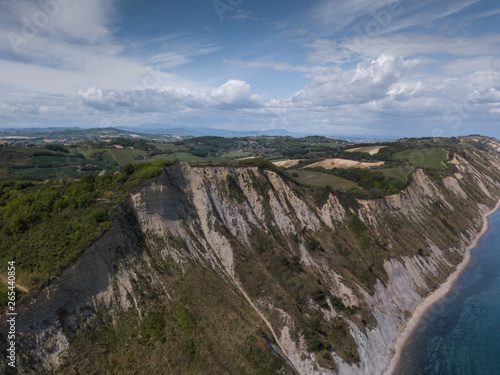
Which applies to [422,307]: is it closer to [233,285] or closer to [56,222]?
[233,285]

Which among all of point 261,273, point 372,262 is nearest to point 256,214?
point 261,273

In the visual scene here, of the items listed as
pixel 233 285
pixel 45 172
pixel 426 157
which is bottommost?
pixel 233 285

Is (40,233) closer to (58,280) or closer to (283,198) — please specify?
(58,280)

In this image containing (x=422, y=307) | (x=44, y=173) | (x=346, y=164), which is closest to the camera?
(x=422, y=307)

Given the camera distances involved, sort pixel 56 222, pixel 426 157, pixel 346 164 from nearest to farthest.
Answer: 1. pixel 56 222
2. pixel 346 164
3. pixel 426 157

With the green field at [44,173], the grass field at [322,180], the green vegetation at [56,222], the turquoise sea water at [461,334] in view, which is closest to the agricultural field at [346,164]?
the grass field at [322,180]

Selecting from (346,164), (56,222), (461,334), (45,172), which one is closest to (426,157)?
(346,164)

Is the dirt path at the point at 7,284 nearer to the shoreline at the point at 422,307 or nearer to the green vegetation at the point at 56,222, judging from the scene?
the green vegetation at the point at 56,222
